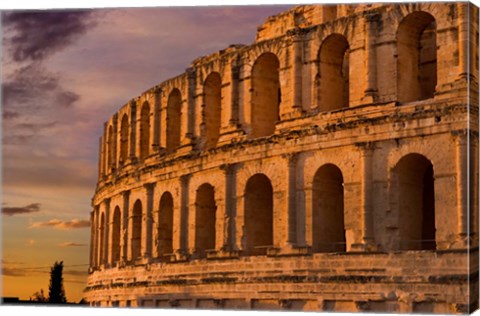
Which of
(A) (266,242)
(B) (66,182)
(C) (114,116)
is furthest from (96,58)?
(C) (114,116)

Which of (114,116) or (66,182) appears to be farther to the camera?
(114,116)

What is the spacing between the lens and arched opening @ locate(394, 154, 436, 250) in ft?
86.0

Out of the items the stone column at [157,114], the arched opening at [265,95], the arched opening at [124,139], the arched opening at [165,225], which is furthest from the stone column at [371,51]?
the arched opening at [124,139]

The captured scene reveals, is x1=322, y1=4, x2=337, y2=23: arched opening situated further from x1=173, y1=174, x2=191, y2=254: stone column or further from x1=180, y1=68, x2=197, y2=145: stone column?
x1=173, y1=174, x2=191, y2=254: stone column

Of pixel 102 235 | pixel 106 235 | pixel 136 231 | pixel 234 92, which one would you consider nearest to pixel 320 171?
pixel 234 92

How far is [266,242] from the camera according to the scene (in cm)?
3011

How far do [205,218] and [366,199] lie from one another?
22.3 feet

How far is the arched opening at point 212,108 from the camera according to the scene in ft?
105

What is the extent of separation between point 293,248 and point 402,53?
5701 mm

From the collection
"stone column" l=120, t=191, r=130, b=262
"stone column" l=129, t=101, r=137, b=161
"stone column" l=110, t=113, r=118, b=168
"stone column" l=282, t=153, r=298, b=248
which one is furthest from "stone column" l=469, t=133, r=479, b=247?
"stone column" l=110, t=113, r=118, b=168

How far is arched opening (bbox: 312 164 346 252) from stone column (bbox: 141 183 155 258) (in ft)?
24.2

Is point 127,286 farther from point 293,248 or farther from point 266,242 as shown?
point 293,248

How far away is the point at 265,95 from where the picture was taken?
30.7m

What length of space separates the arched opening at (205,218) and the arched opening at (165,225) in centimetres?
174
